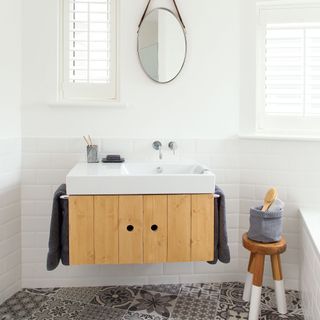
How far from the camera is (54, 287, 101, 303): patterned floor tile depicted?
2520 mm

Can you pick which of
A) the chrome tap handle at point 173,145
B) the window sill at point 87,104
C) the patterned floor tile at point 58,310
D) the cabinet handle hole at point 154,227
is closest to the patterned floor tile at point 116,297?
the patterned floor tile at point 58,310

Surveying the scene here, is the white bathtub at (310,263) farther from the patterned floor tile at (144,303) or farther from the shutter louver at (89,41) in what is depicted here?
the shutter louver at (89,41)

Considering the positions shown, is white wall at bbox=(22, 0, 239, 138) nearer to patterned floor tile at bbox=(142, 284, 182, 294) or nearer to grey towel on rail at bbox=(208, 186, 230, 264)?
grey towel on rail at bbox=(208, 186, 230, 264)

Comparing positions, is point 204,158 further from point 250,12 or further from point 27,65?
point 27,65

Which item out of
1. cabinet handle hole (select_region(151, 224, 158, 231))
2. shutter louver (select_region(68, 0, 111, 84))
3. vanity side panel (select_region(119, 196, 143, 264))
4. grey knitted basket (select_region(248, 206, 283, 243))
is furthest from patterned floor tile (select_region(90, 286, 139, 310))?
shutter louver (select_region(68, 0, 111, 84))

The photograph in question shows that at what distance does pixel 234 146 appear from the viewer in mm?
2727

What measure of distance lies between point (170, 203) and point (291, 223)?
1151mm

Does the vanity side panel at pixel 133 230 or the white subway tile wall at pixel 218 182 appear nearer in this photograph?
the vanity side panel at pixel 133 230

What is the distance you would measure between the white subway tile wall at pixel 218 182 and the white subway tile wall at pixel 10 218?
0.06 meters

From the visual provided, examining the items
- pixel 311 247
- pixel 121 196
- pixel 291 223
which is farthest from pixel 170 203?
pixel 291 223

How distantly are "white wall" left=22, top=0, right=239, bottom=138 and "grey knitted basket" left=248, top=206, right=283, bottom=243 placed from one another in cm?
76

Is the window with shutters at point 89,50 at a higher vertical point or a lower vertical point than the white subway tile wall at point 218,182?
higher

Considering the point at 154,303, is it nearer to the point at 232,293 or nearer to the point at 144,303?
the point at 144,303

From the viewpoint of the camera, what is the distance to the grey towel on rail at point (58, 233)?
205cm
